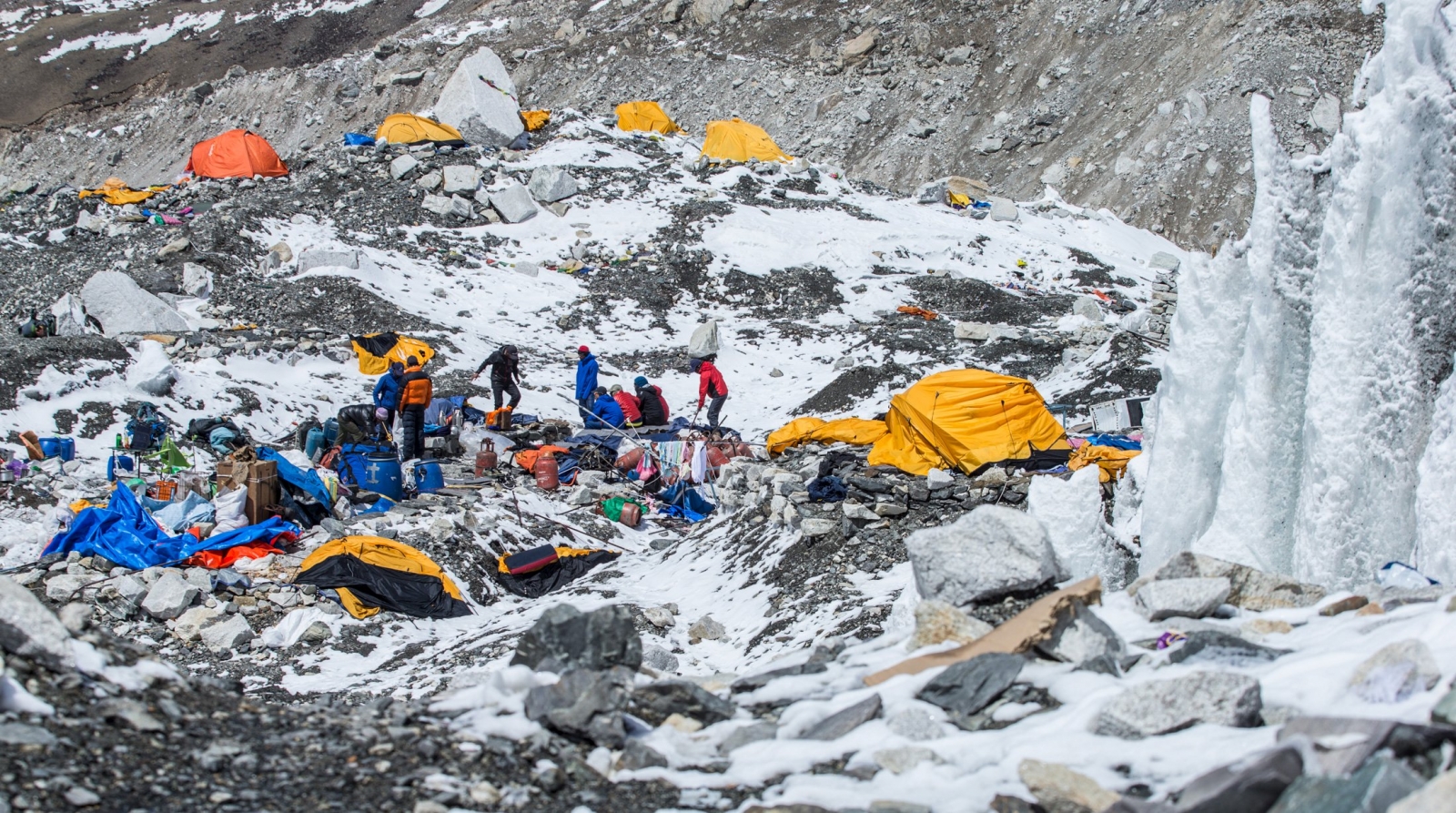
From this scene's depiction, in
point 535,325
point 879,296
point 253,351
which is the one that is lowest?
point 879,296

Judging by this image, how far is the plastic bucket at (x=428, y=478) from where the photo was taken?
941 centimetres

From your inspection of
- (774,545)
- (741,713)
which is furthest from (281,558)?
(741,713)

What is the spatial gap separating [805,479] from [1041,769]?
594cm

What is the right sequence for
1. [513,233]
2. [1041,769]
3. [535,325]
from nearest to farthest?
[1041,769]
[535,325]
[513,233]

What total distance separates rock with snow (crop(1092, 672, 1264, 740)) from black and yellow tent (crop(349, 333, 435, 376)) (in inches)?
431

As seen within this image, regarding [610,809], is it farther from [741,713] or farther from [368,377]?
[368,377]

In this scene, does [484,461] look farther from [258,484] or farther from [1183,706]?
[1183,706]

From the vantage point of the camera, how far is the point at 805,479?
8703 mm

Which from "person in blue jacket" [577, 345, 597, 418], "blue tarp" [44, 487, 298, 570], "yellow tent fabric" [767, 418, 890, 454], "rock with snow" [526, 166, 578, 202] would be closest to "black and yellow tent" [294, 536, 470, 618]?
"blue tarp" [44, 487, 298, 570]

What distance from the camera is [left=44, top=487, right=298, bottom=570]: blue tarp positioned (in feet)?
24.0

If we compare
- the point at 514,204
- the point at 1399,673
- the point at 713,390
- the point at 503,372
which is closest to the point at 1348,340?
the point at 1399,673

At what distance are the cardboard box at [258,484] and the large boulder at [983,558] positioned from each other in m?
5.67

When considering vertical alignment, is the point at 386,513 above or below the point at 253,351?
below

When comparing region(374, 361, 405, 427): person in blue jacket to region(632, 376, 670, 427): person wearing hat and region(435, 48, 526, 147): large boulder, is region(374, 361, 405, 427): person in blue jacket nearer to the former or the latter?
region(632, 376, 670, 427): person wearing hat
